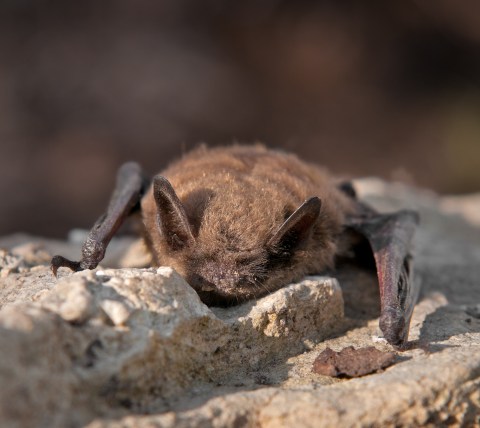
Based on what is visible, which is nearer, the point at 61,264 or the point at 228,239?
the point at 228,239

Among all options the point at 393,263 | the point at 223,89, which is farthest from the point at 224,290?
the point at 223,89

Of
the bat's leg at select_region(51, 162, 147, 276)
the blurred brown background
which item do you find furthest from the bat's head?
the blurred brown background

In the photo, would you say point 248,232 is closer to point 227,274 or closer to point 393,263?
point 227,274

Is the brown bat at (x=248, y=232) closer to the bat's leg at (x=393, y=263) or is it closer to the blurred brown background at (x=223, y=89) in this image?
the bat's leg at (x=393, y=263)

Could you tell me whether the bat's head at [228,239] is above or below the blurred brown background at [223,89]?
below

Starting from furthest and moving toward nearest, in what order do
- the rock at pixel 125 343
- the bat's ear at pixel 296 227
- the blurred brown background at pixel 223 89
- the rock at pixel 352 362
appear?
the blurred brown background at pixel 223 89 → the bat's ear at pixel 296 227 → the rock at pixel 352 362 → the rock at pixel 125 343

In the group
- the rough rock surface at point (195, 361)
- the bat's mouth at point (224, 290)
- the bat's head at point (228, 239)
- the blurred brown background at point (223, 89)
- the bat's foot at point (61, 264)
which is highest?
the blurred brown background at point (223, 89)

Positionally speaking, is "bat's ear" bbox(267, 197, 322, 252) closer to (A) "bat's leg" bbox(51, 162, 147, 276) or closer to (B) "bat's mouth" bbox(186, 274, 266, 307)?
(B) "bat's mouth" bbox(186, 274, 266, 307)

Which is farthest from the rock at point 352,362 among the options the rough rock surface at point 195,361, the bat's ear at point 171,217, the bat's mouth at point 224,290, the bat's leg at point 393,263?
the bat's ear at point 171,217
